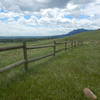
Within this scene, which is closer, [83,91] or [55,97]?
[55,97]

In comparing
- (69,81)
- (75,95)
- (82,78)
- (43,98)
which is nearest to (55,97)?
(43,98)

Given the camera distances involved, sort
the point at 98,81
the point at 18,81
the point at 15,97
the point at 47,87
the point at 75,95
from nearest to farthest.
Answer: the point at 15,97 → the point at 75,95 → the point at 47,87 → the point at 18,81 → the point at 98,81

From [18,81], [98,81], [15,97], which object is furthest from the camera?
[98,81]

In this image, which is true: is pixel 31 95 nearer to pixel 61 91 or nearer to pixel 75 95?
pixel 61 91

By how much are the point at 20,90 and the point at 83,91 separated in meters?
2.21

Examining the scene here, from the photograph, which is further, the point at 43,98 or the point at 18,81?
the point at 18,81

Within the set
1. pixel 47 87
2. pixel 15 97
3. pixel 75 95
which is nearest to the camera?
pixel 15 97

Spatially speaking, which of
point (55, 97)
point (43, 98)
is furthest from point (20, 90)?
point (55, 97)

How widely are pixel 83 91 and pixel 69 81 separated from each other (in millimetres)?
1094

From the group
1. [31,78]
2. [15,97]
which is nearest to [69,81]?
[31,78]

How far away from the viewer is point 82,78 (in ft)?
21.4

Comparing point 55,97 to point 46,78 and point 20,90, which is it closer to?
point 20,90

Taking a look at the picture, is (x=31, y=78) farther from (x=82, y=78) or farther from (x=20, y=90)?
(x=82, y=78)

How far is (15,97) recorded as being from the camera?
4488 mm
